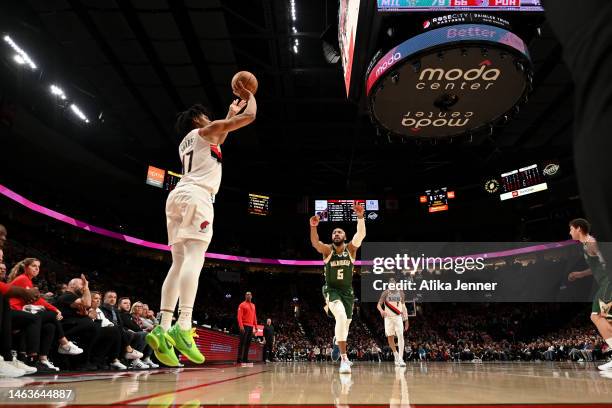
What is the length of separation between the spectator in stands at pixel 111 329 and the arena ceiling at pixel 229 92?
327 inches

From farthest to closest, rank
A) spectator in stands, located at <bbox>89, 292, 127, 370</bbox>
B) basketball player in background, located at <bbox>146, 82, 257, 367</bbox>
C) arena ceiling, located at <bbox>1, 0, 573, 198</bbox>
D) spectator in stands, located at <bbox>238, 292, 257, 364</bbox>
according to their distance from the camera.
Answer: arena ceiling, located at <bbox>1, 0, 573, 198</bbox> < spectator in stands, located at <bbox>238, 292, 257, 364</bbox> < spectator in stands, located at <bbox>89, 292, 127, 370</bbox> < basketball player in background, located at <bbox>146, 82, 257, 367</bbox>

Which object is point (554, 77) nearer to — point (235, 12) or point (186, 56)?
point (235, 12)

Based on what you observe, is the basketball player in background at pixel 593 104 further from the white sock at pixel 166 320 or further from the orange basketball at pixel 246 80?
the white sock at pixel 166 320

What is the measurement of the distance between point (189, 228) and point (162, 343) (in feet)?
2.67

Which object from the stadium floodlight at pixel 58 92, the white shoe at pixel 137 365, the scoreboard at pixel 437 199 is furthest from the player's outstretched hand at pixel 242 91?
the scoreboard at pixel 437 199

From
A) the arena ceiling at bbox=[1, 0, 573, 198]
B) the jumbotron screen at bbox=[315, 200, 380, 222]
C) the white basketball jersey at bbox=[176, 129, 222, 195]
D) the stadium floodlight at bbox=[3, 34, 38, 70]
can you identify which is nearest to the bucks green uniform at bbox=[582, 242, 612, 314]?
the white basketball jersey at bbox=[176, 129, 222, 195]

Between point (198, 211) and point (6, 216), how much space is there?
19.5 m

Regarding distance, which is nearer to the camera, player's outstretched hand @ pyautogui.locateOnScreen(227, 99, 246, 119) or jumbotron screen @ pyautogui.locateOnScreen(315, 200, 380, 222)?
player's outstretched hand @ pyautogui.locateOnScreen(227, 99, 246, 119)

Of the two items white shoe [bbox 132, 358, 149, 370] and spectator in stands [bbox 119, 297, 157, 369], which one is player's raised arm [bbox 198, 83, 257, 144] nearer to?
spectator in stands [bbox 119, 297, 157, 369]

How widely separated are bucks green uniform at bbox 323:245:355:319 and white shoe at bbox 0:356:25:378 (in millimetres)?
3844

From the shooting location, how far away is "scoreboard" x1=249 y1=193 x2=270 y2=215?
26.5 m

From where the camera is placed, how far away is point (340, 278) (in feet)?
20.6

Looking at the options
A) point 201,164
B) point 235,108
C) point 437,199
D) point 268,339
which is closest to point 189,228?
point 201,164

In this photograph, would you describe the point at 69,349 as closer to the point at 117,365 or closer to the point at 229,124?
the point at 117,365
